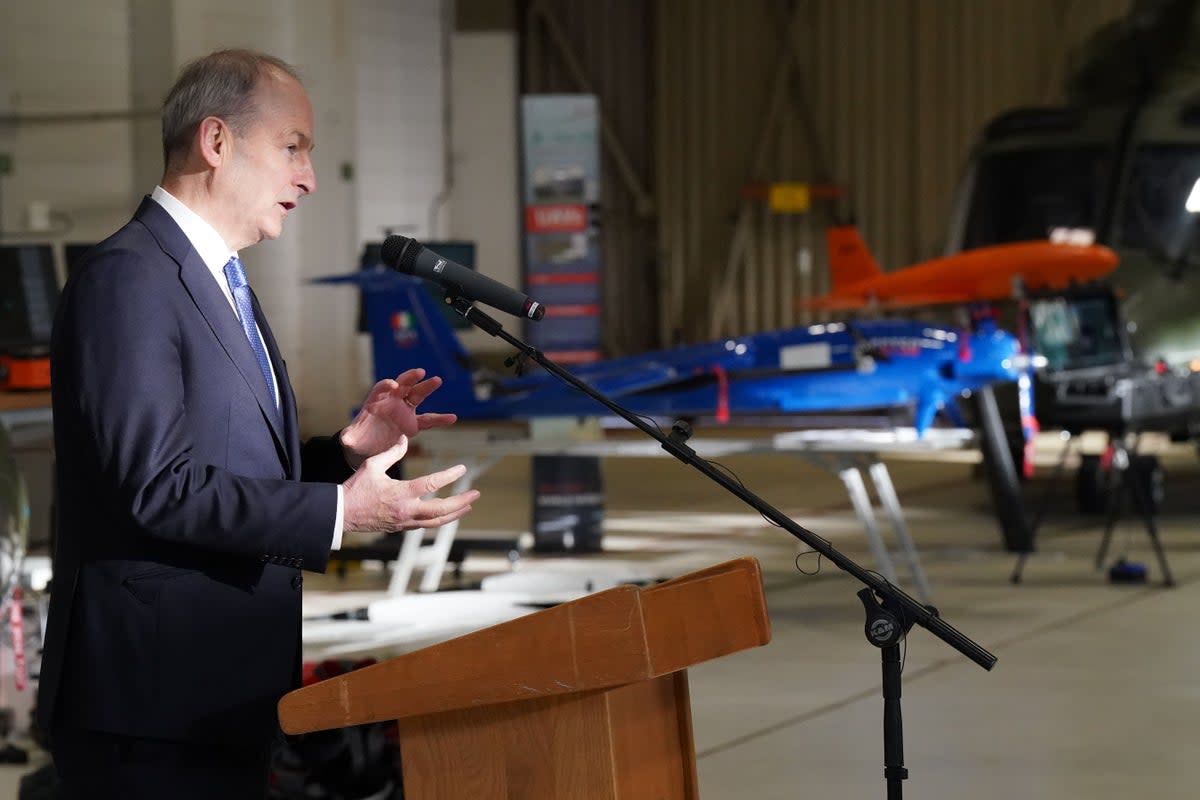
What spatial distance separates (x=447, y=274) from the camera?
240 centimetres

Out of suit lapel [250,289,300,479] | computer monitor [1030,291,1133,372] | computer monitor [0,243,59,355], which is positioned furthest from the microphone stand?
computer monitor [1030,291,1133,372]

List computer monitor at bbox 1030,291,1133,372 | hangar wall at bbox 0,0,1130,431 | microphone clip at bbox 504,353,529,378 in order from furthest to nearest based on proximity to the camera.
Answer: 1. hangar wall at bbox 0,0,1130,431
2. computer monitor at bbox 1030,291,1133,372
3. microphone clip at bbox 504,353,529,378

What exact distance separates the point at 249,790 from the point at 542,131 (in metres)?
11.8

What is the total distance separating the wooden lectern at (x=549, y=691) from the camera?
1998 mm

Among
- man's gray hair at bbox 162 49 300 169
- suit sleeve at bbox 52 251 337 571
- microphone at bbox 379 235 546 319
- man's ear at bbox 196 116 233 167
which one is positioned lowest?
suit sleeve at bbox 52 251 337 571

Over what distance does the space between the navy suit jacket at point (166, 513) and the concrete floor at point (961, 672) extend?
293 cm

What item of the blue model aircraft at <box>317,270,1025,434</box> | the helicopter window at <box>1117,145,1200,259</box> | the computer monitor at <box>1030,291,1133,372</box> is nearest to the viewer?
the blue model aircraft at <box>317,270,1025,434</box>

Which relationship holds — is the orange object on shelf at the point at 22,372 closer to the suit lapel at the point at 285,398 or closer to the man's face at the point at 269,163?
the suit lapel at the point at 285,398

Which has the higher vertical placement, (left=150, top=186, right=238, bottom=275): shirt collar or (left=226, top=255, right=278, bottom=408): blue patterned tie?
(left=150, top=186, right=238, bottom=275): shirt collar

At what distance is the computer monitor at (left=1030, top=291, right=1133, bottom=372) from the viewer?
998cm

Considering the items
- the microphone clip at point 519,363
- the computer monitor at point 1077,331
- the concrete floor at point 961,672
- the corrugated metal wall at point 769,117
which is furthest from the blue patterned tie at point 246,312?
the corrugated metal wall at point 769,117

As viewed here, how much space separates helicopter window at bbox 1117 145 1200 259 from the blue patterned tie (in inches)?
389

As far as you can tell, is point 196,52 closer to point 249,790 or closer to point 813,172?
point 813,172

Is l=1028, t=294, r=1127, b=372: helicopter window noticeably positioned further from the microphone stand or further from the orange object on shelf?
the microphone stand
